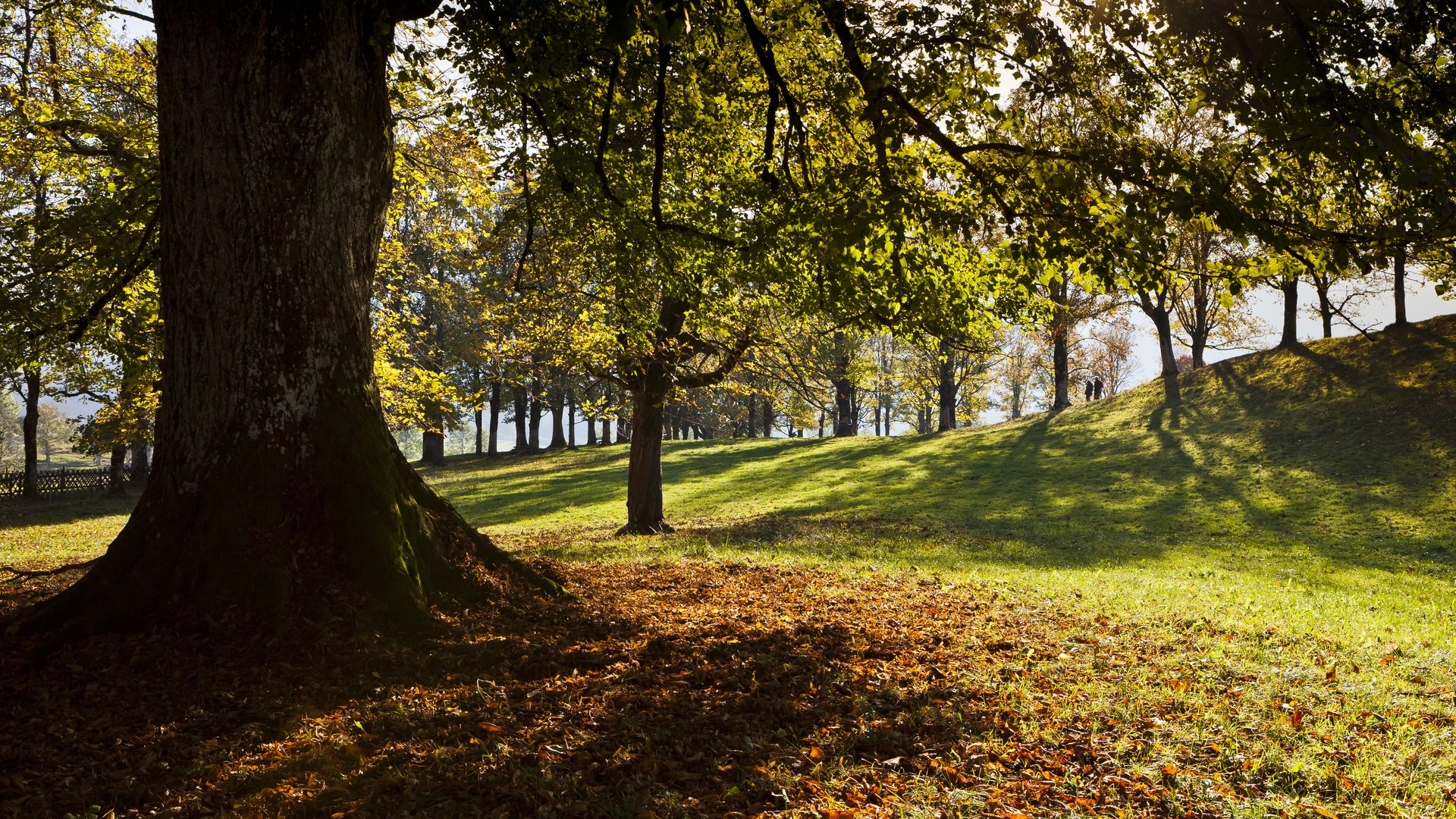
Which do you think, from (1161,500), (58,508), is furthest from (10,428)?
(1161,500)

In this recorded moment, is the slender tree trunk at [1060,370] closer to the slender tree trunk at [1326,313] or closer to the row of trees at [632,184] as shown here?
the slender tree trunk at [1326,313]

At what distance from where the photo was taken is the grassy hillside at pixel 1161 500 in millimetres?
12086

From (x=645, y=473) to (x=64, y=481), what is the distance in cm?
2941

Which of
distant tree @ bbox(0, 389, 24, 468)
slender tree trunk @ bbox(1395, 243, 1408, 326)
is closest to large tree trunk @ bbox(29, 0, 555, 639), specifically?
slender tree trunk @ bbox(1395, 243, 1408, 326)

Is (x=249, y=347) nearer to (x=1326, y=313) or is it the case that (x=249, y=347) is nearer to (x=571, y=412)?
(x=1326, y=313)

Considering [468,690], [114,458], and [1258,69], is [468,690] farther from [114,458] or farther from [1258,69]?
[114,458]

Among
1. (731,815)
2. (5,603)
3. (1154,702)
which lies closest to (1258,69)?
(1154,702)

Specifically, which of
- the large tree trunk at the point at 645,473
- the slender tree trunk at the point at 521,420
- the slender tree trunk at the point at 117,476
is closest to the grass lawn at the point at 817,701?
the large tree trunk at the point at 645,473

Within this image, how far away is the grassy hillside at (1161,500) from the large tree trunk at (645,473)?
3.11ft

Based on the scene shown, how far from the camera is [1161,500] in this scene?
2136 cm

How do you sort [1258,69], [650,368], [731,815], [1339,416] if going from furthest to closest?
[1339,416]
[650,368]
[1258,69]
[731,815]

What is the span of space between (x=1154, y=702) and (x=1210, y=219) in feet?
12.4

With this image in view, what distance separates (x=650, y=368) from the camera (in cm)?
1631

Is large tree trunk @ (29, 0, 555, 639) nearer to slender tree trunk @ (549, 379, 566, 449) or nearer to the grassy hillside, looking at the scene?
the grassy hillside
